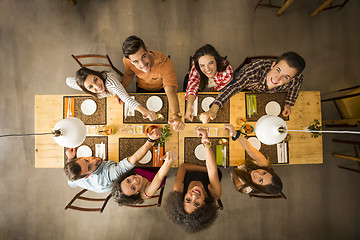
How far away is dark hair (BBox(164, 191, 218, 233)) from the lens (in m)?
1.96

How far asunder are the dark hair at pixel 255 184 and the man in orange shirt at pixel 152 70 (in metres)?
0.94

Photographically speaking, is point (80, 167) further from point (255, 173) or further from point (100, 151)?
point (255, 173)

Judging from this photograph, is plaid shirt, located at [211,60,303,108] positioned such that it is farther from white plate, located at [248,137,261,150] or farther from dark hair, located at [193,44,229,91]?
white plate, located at [248,137,261,150]

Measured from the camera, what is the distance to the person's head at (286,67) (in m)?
1.68

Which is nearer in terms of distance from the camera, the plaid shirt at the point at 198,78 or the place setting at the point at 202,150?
the plaid shirt at the point at 198,78

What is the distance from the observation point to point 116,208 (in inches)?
126

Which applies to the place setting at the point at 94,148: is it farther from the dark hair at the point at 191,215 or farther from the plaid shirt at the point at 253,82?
the plaid shirt at the point at 253,82

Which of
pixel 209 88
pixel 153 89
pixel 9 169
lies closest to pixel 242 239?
pixel 209 88

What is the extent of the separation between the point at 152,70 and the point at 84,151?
4.43 ft

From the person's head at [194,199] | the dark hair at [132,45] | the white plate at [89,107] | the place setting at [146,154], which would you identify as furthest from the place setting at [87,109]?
the person's head at [194,199]

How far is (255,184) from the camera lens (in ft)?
7.16

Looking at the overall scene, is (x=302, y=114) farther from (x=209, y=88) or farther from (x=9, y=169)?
(x=9, y=169)

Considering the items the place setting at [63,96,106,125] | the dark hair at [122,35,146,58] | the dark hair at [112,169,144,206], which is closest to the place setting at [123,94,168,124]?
the place setting at [63,96,106,125]

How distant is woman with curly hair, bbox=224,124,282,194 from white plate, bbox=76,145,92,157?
1732mm
